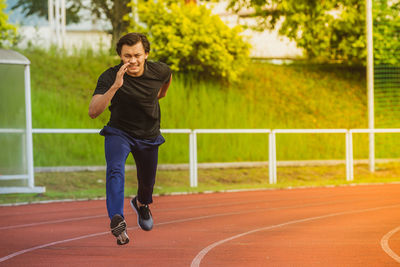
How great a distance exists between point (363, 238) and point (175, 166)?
11987mm

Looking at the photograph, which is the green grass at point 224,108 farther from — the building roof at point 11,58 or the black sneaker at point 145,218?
the black sneaker at point 145,218

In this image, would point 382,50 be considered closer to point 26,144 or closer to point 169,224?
point 26,144

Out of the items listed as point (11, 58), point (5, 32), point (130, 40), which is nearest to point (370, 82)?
point (11, 58)

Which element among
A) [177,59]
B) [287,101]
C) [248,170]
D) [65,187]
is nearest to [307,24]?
[287,101]

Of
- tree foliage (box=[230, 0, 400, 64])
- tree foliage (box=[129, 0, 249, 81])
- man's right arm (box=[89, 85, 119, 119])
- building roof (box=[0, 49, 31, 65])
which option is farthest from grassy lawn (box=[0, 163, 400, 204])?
man's right arm (box=[89, 85, 119, 119])

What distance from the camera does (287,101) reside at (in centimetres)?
2761

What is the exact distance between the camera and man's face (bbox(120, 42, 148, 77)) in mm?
6613

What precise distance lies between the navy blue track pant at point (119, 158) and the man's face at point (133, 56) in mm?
584

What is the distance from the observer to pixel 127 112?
6840 millimetres

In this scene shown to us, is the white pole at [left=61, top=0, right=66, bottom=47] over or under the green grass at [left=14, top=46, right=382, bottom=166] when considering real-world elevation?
over

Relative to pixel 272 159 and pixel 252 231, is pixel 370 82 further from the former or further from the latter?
pixel 252 231

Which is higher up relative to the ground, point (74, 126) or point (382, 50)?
point (382, 50)

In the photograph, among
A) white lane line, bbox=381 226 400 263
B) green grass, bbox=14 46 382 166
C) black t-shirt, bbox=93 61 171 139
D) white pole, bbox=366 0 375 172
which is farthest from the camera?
green grass, bbox=14 46 382 166

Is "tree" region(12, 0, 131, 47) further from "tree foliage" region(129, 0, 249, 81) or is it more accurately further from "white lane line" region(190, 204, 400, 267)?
"white lane line" region(190, 204, 400, 267)
